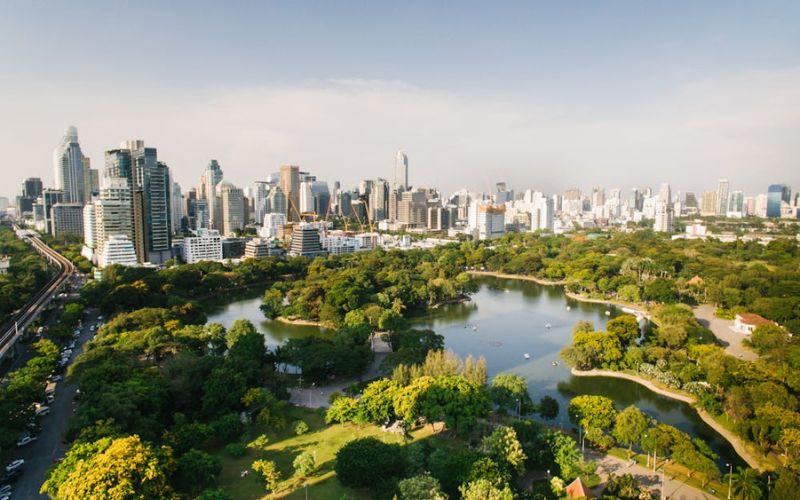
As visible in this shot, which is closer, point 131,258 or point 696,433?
point 696,433

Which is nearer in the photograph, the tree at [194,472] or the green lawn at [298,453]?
the tree at [194,472]

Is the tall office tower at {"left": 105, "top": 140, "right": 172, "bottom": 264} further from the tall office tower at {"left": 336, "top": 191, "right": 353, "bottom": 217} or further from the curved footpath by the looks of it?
the tall office tower at {"left": 336, "top": 191, "right": 353, "bottom": 217}

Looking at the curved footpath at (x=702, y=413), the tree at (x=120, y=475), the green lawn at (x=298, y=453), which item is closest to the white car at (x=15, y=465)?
the tree at (x=120, y=475)

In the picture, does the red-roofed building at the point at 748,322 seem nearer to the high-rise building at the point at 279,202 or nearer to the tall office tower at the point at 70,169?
the high-rise building at the point at 279,202


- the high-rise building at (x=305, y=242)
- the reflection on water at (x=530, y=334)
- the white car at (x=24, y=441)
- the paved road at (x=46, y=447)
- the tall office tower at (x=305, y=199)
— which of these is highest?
the tall office tower at (x=305, y=199)

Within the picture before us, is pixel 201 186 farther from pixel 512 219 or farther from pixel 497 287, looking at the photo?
pixel 497 287

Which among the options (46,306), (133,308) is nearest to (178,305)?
(133,308)

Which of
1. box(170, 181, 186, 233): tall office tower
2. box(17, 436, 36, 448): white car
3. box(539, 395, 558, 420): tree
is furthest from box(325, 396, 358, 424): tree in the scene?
box(170, 181, 186, 233): tall office tower
